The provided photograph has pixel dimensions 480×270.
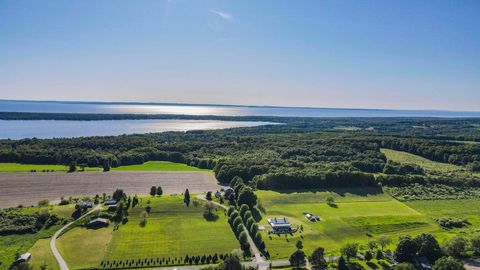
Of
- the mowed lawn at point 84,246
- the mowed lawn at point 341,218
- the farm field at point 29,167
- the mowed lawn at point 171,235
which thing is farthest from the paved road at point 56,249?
the farm field at point 29,167

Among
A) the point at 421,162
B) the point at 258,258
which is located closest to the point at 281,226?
the point at 258,258

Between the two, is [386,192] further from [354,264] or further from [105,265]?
[105,265]

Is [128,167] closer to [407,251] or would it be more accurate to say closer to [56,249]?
[56,249]

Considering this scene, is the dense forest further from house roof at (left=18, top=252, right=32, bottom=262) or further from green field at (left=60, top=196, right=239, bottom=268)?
house roof at (left=18, top=252, right=32, bottom=262)

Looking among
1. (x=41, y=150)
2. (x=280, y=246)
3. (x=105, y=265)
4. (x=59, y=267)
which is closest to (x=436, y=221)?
(x=280, y=246)

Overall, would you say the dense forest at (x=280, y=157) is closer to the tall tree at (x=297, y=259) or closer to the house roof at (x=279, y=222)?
the house roof at (x=279, y=222)
